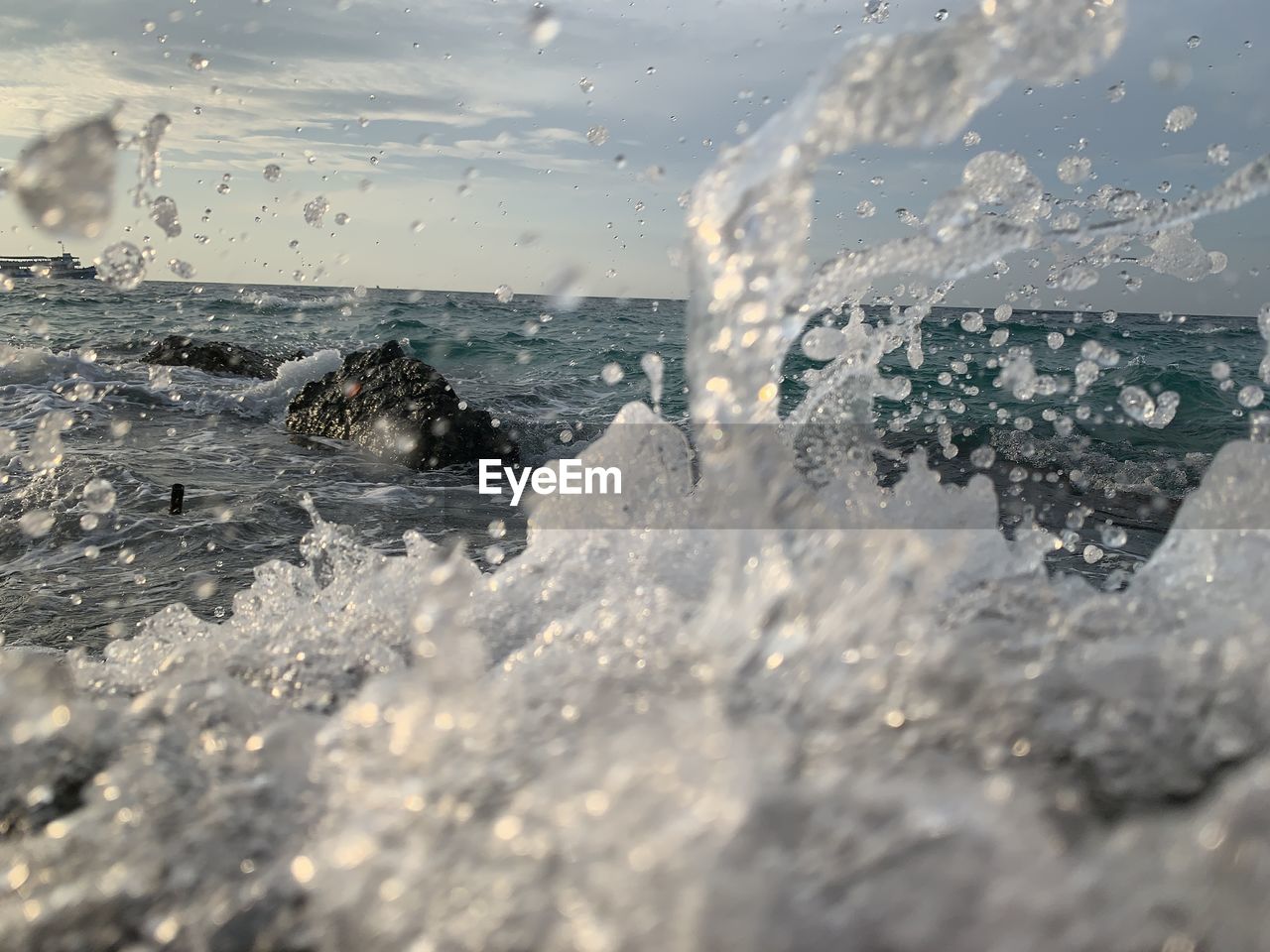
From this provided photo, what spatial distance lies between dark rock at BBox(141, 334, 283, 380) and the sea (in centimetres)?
35

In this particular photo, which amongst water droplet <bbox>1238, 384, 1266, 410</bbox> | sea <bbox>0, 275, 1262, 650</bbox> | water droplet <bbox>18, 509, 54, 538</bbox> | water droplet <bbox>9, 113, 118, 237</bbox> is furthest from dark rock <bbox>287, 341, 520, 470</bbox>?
water droplet <bbox>1238, 384, 1266, 410</bbox>

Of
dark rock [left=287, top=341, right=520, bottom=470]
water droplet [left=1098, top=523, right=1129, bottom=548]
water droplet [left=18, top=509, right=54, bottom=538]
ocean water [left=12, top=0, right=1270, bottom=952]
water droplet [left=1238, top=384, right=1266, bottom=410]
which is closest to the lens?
ocean water [left=12, top=0, right=1270, bottom=952]

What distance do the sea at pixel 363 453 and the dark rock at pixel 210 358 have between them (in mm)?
352

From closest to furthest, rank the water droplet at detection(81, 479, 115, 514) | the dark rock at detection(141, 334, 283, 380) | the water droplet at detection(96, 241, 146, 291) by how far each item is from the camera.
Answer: the water droplet at detection(96, 241, 146, 291) < the water droplet at detection(81, 479, 115, 514) < the dark rock at detection(141, 334, 283, 380)

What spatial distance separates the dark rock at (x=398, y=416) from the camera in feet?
25.0

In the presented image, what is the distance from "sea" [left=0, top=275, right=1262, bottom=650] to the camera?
450 cm

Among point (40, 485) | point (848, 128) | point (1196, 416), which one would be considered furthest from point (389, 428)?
point (1196, 416)

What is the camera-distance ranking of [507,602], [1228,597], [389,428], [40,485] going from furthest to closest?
[389,428] → [40,485] → [507,602] → [1228,597]

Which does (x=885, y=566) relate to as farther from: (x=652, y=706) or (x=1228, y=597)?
(x=1228, y=597)

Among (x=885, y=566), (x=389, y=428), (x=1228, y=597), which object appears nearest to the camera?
(x=885, y=566)

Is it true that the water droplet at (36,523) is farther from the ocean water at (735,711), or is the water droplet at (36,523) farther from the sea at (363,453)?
the ocean water at (735,711)

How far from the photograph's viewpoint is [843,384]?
21.1 feet

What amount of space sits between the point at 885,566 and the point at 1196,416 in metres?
11.0

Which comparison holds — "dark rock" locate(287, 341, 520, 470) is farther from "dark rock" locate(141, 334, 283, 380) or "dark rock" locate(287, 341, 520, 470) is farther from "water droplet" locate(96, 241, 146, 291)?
"dark rock" locate(141, 334, 283, 380)
